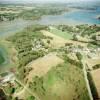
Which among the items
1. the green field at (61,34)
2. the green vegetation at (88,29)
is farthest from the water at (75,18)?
the green field at (61,34)

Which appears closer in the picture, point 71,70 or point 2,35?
point 71,70

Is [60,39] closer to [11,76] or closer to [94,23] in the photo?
[94,23]

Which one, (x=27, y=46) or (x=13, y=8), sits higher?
(x=13, y=8)

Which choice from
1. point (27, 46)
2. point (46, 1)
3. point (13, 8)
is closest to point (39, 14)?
point (46, 1)

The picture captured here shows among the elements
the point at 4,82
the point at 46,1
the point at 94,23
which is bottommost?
the point at 4,82

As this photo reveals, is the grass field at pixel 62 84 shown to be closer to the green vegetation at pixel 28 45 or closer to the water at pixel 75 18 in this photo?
the green vegetation at pixel 28 45

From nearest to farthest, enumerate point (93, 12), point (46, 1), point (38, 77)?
point (38, 77) → point (93, 12) → point (46, 1)

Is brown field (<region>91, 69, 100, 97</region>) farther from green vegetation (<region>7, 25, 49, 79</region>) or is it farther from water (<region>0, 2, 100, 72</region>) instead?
water (<region>0, 2, 100, 72</region>)

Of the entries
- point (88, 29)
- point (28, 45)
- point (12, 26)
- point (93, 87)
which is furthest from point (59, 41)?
point (12, 26)

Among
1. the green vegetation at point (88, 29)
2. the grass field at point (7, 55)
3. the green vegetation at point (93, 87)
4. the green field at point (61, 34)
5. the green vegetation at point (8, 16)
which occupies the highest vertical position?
the green vegetation at point (8, 16)
